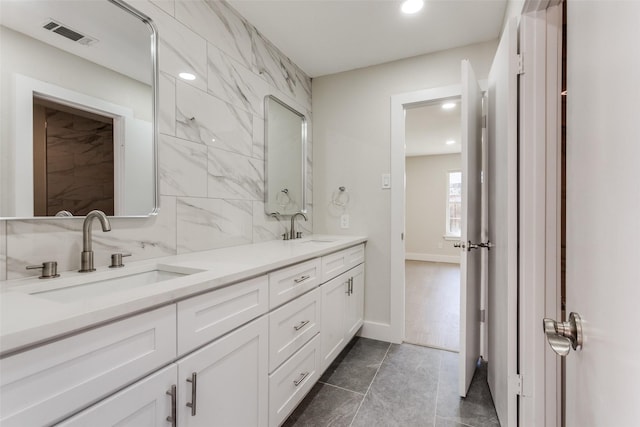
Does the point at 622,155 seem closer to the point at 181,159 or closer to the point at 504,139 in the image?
the point at 504,139

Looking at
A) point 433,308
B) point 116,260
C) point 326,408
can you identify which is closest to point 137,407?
point 116,260

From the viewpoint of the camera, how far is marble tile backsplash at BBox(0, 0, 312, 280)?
44.8 inches

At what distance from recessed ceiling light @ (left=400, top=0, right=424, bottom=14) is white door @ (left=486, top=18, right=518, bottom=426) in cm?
65

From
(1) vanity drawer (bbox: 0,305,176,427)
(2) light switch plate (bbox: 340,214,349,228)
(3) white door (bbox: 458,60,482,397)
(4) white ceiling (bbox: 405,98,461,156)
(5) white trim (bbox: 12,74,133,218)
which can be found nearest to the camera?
(1) vanity drawer (bbox: 0,305,176,427)

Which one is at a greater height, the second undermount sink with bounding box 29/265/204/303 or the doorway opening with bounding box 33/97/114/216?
the doorway opening with bounding box 33/97/114/216

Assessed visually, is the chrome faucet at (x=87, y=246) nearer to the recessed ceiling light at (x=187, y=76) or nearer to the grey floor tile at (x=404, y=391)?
the recessed ceiling light at (x=187, y=76)

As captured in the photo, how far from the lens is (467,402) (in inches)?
69.7

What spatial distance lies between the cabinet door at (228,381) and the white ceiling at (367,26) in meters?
1.95

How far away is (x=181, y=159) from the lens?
5.17 ft

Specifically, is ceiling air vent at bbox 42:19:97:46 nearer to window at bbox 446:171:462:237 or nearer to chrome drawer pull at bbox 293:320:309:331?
chrome drawer pull at bbox 293:320:309:331

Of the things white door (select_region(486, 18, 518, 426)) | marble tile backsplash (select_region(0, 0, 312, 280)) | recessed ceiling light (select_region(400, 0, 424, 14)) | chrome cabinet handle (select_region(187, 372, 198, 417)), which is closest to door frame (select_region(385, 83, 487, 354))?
recessed ceiling light (select_region(400, 0, 424, 14))

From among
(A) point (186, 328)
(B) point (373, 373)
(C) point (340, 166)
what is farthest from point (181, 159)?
(B) point (373, 373)

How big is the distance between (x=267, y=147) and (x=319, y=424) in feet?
5.96

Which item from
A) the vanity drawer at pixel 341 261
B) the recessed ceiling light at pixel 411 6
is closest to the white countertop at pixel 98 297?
the vanity drawer at pixel 341 261
